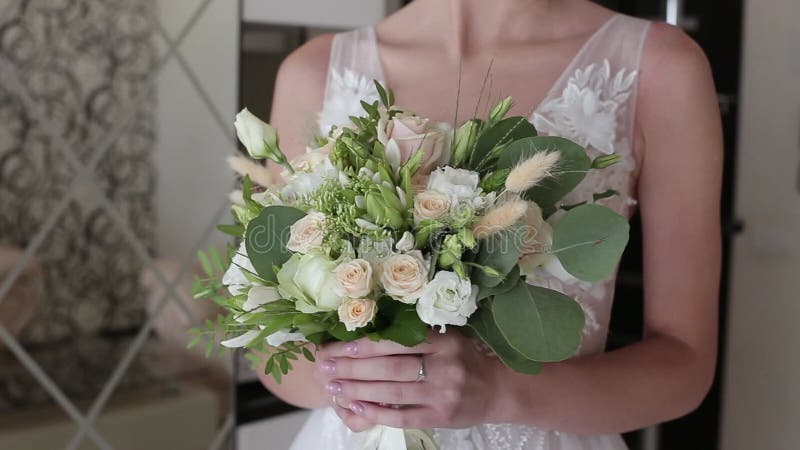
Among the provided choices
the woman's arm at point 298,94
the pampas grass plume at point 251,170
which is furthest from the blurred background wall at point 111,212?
the pampas grass plume at point 251,170

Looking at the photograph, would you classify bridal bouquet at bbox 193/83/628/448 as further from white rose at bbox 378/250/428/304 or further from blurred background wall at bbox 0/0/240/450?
Answer: blurred background wall at bbox 0/0/240/450

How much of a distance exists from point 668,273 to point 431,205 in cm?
54

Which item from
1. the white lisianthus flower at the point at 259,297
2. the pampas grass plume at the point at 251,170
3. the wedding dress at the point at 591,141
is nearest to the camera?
the white lisianthus flower at the point at 259,297

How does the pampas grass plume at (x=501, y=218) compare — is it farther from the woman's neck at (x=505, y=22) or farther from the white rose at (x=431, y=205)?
the woman's neck at (x=505, y=22)

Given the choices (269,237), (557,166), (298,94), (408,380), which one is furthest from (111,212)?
(557,166)

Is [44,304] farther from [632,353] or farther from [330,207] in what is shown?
[632,353]

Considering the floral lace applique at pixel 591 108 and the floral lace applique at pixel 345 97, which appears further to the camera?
the floral lace applique at pixel 345 97

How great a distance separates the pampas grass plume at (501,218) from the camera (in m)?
0.76

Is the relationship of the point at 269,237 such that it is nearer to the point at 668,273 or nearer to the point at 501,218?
the point at 501,218

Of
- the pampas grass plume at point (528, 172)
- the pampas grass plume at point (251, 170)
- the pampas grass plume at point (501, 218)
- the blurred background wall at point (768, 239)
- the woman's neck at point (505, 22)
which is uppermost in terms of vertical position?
the woman's neck at point (505, 22)

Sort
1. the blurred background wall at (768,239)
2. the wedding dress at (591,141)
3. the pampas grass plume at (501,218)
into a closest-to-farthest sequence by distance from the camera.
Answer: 1. the pampas grass plume at (501,218)
2. the wedding dress at (591,141)
3. the blurred background wall at (768,239)

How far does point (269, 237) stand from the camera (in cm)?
88

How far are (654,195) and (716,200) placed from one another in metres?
0.09

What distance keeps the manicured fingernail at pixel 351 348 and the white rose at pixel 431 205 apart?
0.60 feet
